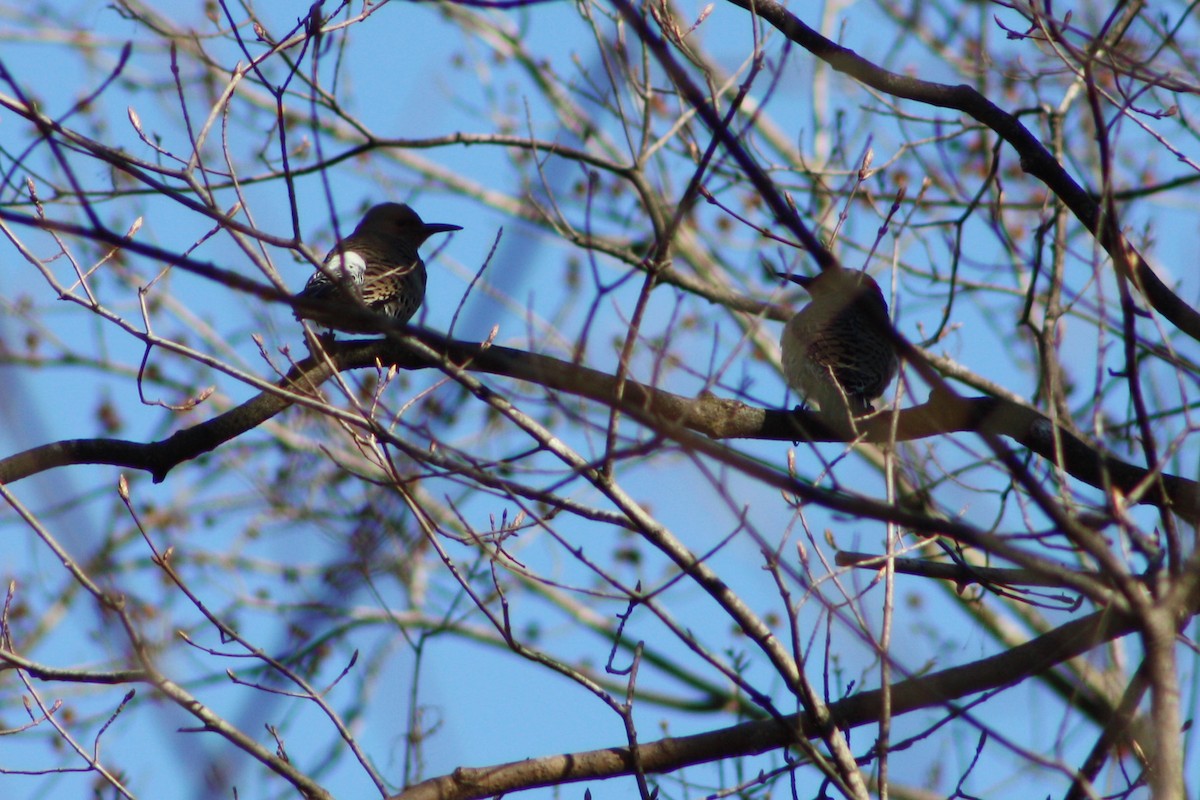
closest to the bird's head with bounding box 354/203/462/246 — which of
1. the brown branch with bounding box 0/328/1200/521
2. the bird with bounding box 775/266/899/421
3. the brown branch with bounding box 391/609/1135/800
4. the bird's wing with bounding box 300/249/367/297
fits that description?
the bird's wing with bounding box 300/249/367/297

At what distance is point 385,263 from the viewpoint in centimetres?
780

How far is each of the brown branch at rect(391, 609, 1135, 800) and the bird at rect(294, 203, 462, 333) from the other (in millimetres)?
A: 2410

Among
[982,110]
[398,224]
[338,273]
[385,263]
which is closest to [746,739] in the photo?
[982,110]

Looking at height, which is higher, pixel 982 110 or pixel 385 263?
pixel 385 263

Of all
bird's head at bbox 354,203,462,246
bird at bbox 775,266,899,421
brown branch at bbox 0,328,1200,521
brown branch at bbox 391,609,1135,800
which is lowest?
brown branch at bbox 391,609,1135,800

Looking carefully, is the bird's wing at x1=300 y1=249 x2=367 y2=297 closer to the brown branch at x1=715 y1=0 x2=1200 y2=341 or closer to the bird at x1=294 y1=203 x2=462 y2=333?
the bird at x1=294 y1=203 x2=462 y2=333

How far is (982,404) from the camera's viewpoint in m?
4.76

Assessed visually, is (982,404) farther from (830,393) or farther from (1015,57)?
(1015,57)

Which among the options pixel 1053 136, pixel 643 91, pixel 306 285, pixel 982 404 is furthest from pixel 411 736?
pixel 1053 136

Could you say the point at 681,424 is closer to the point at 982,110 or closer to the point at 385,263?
the point at 982,110

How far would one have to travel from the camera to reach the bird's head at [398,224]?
29.6 feet

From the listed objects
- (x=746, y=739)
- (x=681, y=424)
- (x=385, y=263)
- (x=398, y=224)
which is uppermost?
(x=398, y=224)

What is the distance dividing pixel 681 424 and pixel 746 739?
1144mm

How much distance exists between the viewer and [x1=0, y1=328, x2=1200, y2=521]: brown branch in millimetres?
4512
